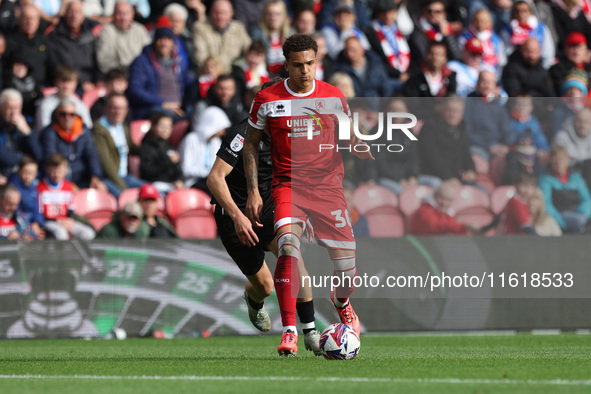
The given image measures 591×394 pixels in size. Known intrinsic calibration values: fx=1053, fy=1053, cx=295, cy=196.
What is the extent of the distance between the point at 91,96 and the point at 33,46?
109 cm

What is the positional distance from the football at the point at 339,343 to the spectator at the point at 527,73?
9.03m

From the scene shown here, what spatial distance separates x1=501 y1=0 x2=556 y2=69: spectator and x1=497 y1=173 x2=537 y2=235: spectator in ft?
15.8

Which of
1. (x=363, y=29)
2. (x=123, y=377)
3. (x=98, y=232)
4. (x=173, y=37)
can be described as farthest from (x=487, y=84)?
(x=123, y=377)

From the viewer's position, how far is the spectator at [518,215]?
12.7m

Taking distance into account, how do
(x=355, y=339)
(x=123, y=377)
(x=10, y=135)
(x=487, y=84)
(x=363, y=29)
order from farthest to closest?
(x=363, y=29)
(x=487, y=84)
(x=10, y=135)
(x=355, y=339)
(x=123, y=377)

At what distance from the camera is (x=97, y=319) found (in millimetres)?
12352

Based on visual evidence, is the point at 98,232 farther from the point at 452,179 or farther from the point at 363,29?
the point at 363,29

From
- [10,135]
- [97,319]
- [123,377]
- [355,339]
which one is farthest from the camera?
[10,135]

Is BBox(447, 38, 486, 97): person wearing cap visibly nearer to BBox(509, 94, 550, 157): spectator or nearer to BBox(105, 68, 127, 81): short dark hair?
BBox(509, 94, 550, 157): spectator

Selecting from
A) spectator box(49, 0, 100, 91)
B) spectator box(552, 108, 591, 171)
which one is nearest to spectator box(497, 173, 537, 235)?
spectator box(552, 108, 591, 171)

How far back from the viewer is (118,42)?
15461 mm

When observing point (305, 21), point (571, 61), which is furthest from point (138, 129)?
point (571, 61)

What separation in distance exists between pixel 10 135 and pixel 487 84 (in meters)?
6.64

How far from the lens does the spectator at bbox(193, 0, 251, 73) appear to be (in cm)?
1566
